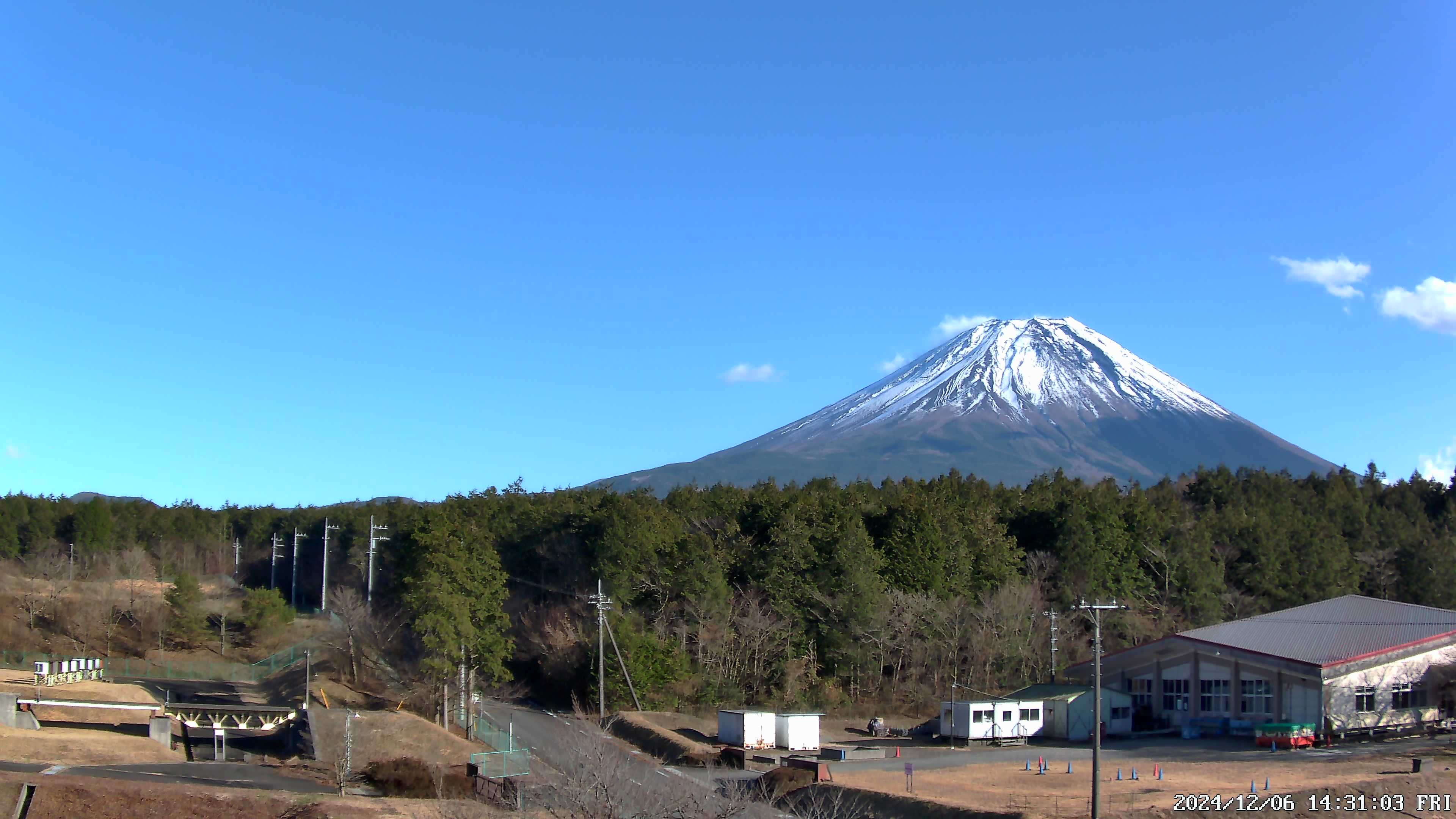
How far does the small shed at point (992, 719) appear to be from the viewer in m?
41.4

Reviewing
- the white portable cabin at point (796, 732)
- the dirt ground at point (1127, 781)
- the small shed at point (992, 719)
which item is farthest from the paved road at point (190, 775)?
the small shed at point (992, 719)

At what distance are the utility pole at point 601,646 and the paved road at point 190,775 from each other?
10.8 meters

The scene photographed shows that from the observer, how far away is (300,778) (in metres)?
32.6

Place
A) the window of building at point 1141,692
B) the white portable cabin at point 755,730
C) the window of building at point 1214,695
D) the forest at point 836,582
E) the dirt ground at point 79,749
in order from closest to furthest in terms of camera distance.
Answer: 1. the dirt ground at point 79,749
2. the white portable cabin at point 755,730
3. the window of building at point 1214,695
4. the window of building at point 1141,692
5. the forest at point 836,582

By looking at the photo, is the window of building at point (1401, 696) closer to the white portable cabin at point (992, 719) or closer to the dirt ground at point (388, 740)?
the white portable cabin at point (992, 719)

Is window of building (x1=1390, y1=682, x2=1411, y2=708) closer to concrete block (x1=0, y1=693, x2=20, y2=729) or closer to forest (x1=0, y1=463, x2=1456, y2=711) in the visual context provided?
forest (x1=0, y1=463, x2=1456, y2=711)

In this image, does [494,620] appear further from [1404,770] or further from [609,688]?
[1404,770]

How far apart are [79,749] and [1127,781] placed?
29680 millimetres

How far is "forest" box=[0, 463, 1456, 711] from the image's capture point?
160ft

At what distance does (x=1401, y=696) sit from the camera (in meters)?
41.1

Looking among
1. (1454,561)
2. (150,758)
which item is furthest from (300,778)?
(1454,561)

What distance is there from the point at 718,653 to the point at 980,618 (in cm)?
1212

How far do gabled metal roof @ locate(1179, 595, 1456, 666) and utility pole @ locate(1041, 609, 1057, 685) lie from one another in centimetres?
512

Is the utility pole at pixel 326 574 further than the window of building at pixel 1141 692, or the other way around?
the utility pole at pixel 326 574
